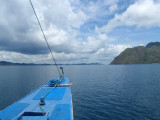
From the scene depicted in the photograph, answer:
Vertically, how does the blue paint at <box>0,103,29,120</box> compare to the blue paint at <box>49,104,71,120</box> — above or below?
above

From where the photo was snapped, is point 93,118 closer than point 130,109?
Yes

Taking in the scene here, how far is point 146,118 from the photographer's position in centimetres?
1766

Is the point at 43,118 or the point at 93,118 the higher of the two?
the point at 43,118

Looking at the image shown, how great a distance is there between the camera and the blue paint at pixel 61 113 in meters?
10.8

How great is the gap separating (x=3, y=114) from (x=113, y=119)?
608 inches

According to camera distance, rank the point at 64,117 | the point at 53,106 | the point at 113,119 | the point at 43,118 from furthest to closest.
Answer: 1. the point at 113,119
2. the point at 53,106
3. the point at 64,117
4. the point at 43,118

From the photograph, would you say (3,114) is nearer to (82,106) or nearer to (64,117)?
(64,117)

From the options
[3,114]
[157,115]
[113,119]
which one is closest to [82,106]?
[113,119]

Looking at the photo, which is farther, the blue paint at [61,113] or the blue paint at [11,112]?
the blue paint at [61,113]

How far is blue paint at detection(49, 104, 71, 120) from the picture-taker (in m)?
10.8

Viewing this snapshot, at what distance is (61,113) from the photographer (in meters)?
11.7

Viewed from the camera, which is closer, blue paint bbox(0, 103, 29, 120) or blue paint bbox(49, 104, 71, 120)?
blue paint bbox(0, 103, 29, 120)

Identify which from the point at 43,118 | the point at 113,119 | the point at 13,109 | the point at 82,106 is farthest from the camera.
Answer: the point at 82,106

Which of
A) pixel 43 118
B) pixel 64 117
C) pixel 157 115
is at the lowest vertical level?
pixel 157 115
